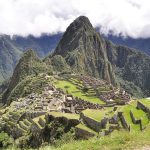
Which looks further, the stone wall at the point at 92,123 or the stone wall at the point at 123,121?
the stone wall at the point at 92,123

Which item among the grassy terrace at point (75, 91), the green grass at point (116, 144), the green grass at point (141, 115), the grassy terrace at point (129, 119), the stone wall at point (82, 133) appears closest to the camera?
the green grass at point (116, 144)

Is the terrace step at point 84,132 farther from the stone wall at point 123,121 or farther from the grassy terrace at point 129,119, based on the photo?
the grassy terrace at point 129,119

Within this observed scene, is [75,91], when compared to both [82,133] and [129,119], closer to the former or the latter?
[82,133]

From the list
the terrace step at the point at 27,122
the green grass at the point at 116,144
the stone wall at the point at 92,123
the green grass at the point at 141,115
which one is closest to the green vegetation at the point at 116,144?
the green grass at the point at 116,144

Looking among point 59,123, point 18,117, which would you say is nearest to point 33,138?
point 59,123

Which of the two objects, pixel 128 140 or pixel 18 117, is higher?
pixel 128 140

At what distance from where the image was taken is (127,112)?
42688mm

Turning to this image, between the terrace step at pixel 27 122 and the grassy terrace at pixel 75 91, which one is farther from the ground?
the grassy terrace at pixel 75 91

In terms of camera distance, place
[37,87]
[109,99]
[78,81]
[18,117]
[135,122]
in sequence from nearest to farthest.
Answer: [135,122], [18,117], [109,99], [37,87], [78,81]

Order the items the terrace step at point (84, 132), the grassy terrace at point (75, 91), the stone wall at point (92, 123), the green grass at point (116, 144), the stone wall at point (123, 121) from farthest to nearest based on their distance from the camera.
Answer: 1. the grassy terrace at point (75, 91)
2. the stone wall at point (92, 123)
3. the terrace step at point (84, 132)
4. the stone wall at point (123, 121)
5. the green grass at point (116, 144)

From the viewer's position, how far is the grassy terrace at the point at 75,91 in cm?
11950

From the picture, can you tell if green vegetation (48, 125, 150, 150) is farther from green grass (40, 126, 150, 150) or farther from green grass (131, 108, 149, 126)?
green grass (131, 108, 149, 126)

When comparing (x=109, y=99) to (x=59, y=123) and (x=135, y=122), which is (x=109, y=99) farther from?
(x=135, y=122)

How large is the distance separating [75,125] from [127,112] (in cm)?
644
